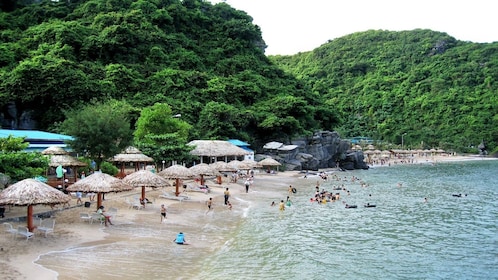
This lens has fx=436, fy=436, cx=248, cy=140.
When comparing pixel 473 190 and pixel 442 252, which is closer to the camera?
pixel 442 252

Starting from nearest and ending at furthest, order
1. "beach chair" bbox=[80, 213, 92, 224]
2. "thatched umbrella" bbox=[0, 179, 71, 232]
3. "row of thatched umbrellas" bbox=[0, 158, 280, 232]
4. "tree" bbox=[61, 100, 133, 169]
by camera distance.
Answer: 1. "thatched umbrella" bbox=[0, 179, 71, 232]
2. "row of thatched umbrellas" bbox=[0, 158, 280, 232]
3. "beach chair" bbox=[80, 213, 92, 224]
4. "tree" bbox=[61, 100, 133, 169]

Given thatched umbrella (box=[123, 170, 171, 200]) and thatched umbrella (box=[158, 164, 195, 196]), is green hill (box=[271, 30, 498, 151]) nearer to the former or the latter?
thatched umbrella (box=[158, 164, 195, 196])

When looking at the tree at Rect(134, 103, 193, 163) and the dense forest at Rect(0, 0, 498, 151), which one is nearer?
the tree at Rect(134, 103, 193, 163)

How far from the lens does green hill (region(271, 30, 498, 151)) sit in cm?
10875

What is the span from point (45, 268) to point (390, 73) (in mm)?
130925

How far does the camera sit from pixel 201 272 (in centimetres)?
1319

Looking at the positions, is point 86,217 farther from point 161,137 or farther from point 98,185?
point 161,137

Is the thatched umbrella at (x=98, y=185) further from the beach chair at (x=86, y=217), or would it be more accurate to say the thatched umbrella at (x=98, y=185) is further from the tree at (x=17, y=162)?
the tree at (x=17, y=162)

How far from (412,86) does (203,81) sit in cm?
8090

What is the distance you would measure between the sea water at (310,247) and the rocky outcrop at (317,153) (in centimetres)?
2630

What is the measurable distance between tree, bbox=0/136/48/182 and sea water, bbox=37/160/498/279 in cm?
429

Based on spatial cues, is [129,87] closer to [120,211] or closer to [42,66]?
[42,66]

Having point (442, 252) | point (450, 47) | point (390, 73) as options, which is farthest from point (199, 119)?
point (450, 47)

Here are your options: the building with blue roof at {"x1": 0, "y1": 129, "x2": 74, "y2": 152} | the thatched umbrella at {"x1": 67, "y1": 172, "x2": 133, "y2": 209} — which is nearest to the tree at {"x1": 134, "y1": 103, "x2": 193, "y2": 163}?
the building with blue roof at {"x1": 0, "y1": 129, "x2": 74, "y2": 152}
